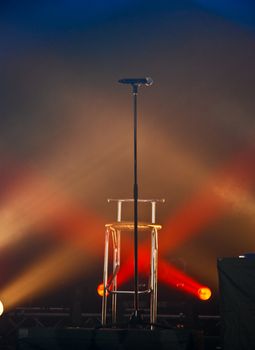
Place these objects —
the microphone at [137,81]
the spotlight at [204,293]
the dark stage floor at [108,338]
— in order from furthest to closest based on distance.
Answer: the spotlight at [204,293], the microphone at [137,81], the dark stage floor at [108,338]

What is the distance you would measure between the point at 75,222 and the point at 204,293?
1.48 meters

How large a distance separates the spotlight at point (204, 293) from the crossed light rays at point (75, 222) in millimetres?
220

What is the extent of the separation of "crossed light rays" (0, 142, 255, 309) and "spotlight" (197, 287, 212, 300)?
22cm

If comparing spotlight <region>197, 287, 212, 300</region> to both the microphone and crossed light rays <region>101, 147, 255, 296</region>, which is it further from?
the microphone

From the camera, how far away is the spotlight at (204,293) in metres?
4.70

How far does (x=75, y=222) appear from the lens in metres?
5.24

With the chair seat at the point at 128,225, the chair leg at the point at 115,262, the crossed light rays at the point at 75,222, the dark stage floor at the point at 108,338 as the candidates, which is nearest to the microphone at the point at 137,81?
the chair seat at the point at 128,225

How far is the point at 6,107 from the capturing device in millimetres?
5047

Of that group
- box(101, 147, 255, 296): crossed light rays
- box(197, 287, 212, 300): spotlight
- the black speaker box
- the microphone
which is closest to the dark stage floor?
the black speaker box

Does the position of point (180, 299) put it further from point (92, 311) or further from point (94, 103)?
point (94, 103)

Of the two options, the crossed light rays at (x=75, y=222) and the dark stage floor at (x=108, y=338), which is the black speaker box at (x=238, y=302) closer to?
the dark stage floor at (x=108, y=338)

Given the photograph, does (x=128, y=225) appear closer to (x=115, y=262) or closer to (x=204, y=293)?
(x=115, y=262)

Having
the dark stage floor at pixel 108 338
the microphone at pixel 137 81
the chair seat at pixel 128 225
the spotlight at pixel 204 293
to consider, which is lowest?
the dark stage floor at pixel 108 338

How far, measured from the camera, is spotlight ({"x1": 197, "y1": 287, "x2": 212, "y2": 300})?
470 centimetres
